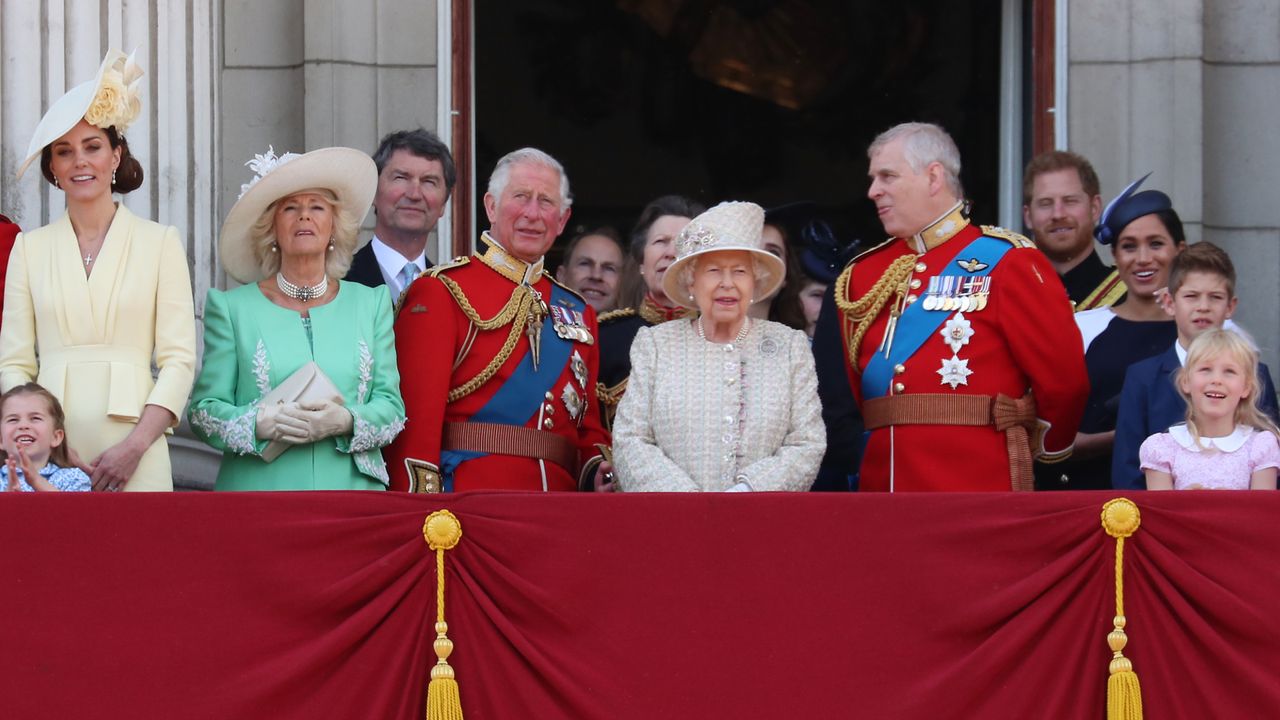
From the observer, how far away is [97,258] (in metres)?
5.68

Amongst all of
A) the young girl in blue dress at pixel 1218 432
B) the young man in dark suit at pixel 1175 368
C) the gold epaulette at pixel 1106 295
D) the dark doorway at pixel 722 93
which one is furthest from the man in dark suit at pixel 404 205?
the dark doorway at pixel 722 93

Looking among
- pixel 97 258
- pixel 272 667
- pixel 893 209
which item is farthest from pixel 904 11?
pixel 272 667

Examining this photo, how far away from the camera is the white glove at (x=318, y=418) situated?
18.2 ft

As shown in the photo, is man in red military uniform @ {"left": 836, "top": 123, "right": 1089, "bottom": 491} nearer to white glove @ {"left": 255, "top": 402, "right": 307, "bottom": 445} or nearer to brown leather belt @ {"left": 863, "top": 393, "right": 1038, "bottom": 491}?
brown leather belt @ {"left": 863, "top": 393, "right": 1038, "bottom": 491}

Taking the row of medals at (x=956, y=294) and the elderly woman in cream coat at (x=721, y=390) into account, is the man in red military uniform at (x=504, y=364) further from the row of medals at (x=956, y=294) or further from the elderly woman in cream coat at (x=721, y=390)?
the row of medals at (x=956, y=294)

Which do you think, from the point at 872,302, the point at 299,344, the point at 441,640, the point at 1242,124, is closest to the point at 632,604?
the point at 441,640

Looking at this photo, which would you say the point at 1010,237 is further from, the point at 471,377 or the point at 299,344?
the point at 299,344

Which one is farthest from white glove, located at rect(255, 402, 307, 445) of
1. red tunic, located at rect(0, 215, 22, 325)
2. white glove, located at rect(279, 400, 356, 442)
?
red tunic, located at rect(0, 215, 22, 325)

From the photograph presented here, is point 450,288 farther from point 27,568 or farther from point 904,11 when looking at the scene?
point 904,11

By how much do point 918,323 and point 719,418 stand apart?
2.41 feet

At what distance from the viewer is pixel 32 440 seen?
536 centimetres

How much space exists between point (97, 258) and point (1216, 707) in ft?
9.68

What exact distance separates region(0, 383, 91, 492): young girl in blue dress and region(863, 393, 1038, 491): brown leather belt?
216cm

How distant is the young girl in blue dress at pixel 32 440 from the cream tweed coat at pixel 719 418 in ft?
4.51
